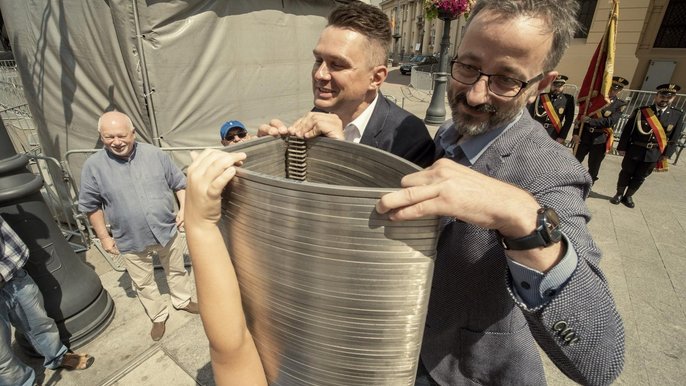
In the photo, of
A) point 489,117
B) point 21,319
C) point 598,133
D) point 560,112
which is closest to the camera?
point 489,117

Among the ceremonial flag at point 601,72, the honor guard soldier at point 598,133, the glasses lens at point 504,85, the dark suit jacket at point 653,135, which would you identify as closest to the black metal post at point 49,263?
the glasses lens at point 504,85

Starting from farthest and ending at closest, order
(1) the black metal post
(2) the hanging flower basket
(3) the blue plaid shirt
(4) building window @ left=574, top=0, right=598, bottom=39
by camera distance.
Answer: (4) building window @ left=574, top=0, right=598, bottom=39 → (2) the hanging flower basket → (1) the black metal post → (3) the blue plaid shirt

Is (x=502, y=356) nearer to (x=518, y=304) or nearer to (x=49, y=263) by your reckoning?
(x=518, y=304)

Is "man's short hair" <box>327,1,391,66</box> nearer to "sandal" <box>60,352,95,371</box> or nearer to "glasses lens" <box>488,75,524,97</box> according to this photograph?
"glasses lens" <box>488,75,524,97</box>

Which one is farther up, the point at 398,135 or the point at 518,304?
the point at 398,135

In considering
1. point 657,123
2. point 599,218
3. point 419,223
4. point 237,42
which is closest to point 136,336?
point 419,223

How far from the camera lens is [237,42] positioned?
540cm

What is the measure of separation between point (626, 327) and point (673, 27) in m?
17.5

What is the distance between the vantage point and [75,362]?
2807 millimetres

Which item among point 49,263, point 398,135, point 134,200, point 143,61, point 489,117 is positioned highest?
point 489,117

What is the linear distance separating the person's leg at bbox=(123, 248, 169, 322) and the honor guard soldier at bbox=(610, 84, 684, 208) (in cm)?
730

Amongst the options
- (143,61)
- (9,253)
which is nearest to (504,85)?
(9,253)

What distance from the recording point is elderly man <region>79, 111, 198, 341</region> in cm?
282

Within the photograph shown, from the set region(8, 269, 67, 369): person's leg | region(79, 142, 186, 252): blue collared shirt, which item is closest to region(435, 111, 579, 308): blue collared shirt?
region(79, 142, 186, 252): blue collared shirt
